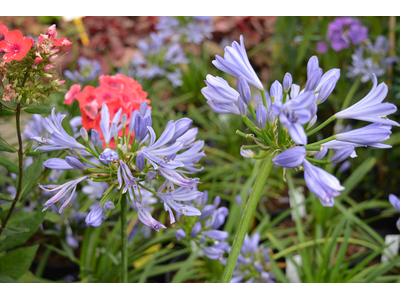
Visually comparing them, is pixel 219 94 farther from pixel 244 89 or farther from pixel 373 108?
pixel 373 108

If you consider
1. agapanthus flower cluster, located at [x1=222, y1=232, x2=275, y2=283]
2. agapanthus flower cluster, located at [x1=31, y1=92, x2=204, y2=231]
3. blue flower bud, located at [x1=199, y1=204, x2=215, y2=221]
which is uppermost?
agapanthus flower cluster, located at [x1=31, y1=92, x2=204, y2=231]

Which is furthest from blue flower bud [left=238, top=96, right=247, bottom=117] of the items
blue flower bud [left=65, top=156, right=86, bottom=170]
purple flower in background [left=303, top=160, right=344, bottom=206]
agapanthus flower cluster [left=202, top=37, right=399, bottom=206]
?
blue flower bud [left=65, top=156, right=86, bottom=170]

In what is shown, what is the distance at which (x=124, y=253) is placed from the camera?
52 cm

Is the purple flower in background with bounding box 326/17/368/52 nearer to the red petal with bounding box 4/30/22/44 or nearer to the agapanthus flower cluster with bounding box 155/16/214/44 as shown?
the agapanthus flower cluster with bounding box 155/16/214/44

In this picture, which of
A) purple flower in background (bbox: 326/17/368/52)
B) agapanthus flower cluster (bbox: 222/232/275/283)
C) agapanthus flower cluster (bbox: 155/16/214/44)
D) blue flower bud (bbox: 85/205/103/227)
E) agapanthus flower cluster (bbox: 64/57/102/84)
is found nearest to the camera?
blue flower bud (bbox: 85/205/103/227)

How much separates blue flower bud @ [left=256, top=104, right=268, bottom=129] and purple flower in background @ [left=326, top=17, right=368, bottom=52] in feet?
4.77

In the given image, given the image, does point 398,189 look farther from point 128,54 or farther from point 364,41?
point 128,54

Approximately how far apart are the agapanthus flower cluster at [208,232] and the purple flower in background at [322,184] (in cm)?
33

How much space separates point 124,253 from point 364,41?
1.65m

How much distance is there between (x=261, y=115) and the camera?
40 centimetres

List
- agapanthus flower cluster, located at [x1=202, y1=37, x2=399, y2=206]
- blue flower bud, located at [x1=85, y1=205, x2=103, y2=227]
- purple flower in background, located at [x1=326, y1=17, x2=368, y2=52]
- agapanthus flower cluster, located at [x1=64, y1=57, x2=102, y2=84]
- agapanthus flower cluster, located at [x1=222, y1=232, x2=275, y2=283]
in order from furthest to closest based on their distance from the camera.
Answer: purple flower in background, located at [x1=326, y1=17, x2=368, y2=52] → agapanthus flower cluster, located at [x1=64, y1=57, x2=102, y2=84] → agapanthus flower cluster, located at [x1=222, y1=232, x2=275, y2=283] → blue flower bud, located at [x1=85, y1=205, x2=103, y2=227] → agapanthus flower cluster, located at [x1=202, y1=37, x2=399, y2=206]

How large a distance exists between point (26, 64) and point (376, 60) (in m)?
1.62

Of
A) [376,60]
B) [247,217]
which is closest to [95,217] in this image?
[247,217]

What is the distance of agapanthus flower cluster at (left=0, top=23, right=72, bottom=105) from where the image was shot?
460mm
